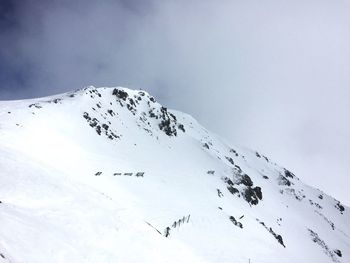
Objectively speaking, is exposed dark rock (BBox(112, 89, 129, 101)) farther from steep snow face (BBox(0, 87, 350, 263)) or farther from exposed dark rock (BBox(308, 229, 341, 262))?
exposed dark rock (BBox(308, 229, 341, 262))

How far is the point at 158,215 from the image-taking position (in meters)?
35.8

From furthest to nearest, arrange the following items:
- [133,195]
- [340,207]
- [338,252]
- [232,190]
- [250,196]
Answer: [340,207]
[338,252]
[250,196]
[232,190]
[133,195]

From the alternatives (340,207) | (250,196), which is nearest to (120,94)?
(250,196)

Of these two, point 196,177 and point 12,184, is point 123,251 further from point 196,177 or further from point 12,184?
point 196,177

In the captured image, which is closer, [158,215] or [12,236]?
[12,236]

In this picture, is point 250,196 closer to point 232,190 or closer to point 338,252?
point 232,190

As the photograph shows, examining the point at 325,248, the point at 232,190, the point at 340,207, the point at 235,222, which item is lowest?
the point at 235,222

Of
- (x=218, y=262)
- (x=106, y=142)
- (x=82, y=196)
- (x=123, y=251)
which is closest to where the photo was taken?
(x=123, y=251)

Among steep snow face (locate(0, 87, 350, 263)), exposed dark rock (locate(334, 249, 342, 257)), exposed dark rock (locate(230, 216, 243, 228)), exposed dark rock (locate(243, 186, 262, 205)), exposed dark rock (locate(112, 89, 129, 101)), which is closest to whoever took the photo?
steep snow face (locate(0, 87, 350, 263))

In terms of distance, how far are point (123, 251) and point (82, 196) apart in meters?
6.30

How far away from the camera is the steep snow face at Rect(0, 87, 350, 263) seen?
1839 centimetres

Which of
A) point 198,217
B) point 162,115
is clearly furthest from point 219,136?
point 198,217

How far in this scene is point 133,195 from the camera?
127ft

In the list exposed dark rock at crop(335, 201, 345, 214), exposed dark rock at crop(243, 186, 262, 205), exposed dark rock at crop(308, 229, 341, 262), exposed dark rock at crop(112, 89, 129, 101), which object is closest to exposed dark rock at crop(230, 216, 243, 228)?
exposed dark rock at crop(243, 186, 262, 205)
